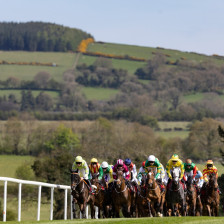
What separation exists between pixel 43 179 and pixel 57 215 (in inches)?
421

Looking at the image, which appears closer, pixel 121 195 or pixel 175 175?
pixel 175 175

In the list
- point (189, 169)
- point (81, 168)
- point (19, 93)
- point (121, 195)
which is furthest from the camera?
point (19, 93)

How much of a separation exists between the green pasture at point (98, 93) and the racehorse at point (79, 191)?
158001 mm

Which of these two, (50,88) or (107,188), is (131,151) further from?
(50,88)

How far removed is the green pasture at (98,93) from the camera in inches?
7092

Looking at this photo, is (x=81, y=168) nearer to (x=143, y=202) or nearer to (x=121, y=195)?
(x=121, y=195)

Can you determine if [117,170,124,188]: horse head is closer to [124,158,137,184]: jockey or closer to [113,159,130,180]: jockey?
[113,159,130,180]: jockey

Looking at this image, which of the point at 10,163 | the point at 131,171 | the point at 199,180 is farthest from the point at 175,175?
the point at 10,163

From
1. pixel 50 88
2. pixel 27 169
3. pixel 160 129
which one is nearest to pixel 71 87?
pixel 50 88

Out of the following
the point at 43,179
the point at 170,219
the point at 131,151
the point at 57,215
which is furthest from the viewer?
the point at 131,151

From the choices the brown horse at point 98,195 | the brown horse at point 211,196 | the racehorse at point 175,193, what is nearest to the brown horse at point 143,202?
the racehorse at point 175,193

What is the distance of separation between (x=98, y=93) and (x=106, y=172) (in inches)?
6468

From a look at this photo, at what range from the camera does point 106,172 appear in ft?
69.7

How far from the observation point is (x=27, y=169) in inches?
2965
